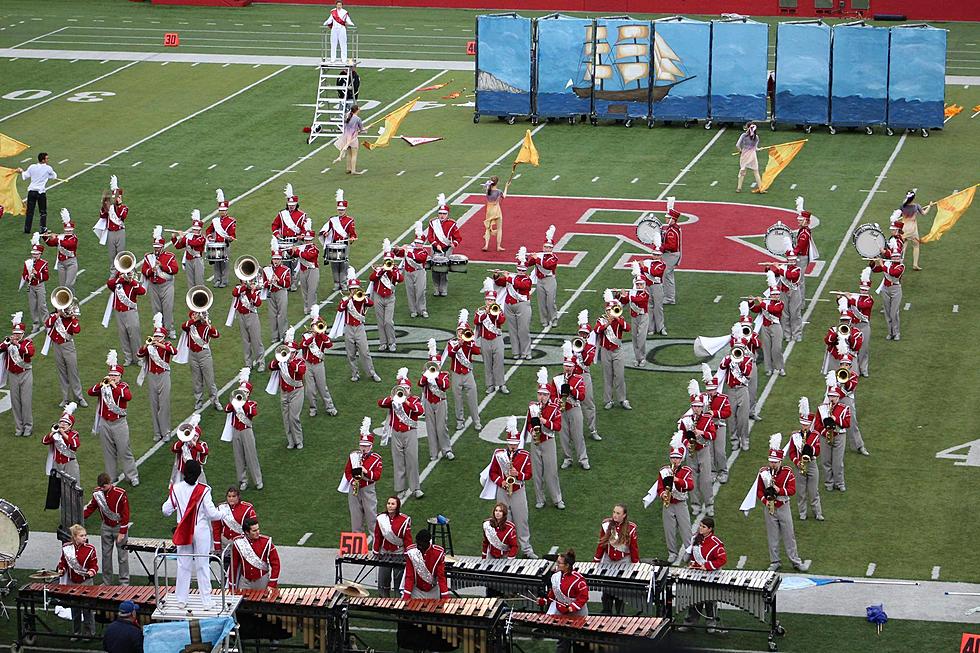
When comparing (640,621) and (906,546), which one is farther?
(906,546)

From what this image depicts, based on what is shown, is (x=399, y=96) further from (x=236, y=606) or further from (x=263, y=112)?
(x=236, y=606)

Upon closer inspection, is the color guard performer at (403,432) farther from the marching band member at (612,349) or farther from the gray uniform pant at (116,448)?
the marching band member at (612,349)

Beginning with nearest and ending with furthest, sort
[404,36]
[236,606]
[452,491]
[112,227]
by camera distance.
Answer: [236,606] → [452,491] → [112,227] → [404,36]

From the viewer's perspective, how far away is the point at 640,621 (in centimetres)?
1859

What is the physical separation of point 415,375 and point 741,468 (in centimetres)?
605

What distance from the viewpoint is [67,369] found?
1083 inches

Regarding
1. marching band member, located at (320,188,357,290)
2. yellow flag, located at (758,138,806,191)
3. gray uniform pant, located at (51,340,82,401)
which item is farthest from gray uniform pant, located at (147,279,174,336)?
yellow flag, located at (758,138,806,191)

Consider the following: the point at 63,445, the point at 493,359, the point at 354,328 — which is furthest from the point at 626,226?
the point at 63,445

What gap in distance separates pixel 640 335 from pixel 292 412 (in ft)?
20.3

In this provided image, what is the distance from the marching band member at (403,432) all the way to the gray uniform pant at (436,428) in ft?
3.82

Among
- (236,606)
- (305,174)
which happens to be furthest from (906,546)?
(305,174)

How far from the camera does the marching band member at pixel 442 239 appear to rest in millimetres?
32031

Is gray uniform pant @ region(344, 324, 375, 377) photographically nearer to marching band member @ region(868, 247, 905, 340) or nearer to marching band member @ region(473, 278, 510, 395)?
marching band member @ region(473, 278, 510, 395)

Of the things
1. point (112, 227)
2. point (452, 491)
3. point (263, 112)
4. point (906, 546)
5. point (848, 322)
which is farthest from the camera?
point (263, 112)
